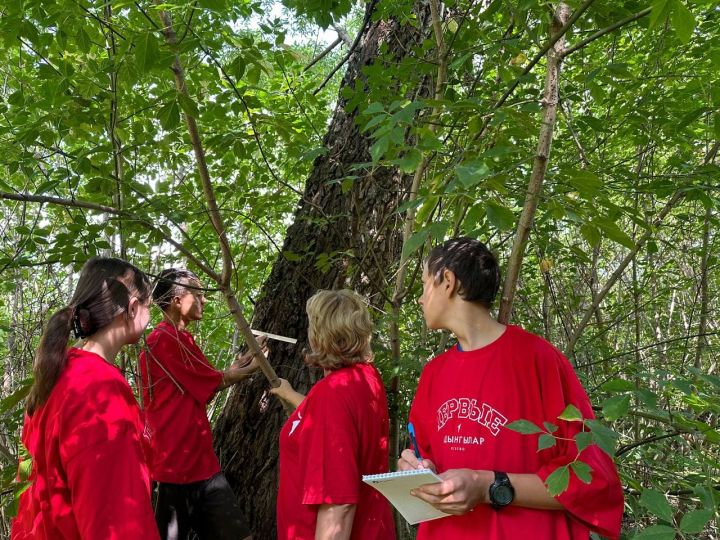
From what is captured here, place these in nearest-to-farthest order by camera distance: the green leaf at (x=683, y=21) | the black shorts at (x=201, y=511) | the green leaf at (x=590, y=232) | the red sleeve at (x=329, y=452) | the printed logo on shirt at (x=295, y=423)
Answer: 1. the green leaf at (x=683, y=21)
2. the green leaf at (x=590, y=232)
3. the red sleeve at (x=329, y=452)
4. the printed logo on shirt at (x=295, y=423)
5. the black shorts at (x=201, y=511)

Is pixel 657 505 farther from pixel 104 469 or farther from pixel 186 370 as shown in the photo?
pixel 186 370

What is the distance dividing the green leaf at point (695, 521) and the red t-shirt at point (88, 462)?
1265 mm

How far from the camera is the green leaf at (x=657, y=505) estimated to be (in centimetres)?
118

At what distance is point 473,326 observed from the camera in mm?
1621

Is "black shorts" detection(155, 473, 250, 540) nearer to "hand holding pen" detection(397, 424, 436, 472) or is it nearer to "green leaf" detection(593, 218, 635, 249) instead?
"hand holding pen" detection(397, 424, 436, 472)

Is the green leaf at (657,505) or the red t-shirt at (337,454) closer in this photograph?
the green leaf at (657,505)

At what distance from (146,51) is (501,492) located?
154cm

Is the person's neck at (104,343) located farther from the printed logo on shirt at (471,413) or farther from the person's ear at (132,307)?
the printed logo on shirt at (471,413)

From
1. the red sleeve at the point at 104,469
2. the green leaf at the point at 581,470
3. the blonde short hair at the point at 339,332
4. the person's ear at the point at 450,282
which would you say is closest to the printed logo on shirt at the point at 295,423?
the blonde short hair at the point at 339,332

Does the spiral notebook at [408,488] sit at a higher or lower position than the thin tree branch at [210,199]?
lower

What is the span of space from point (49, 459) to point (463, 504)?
1.07 m

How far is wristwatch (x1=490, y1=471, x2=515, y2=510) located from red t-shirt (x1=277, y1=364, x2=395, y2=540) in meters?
0.67

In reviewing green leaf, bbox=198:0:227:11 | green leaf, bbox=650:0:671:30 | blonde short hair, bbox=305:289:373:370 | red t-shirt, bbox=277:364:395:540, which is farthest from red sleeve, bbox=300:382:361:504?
green leaf, bbox=650:0:671:30

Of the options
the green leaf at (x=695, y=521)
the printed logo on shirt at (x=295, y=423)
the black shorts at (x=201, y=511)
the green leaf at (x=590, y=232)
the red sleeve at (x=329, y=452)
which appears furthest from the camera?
the black shorts at (x=201, y=511)
